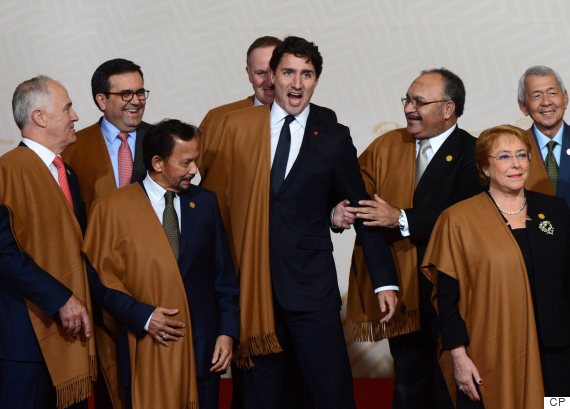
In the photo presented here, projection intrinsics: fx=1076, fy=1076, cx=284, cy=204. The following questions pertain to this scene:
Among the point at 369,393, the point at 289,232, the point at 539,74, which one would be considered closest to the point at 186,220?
the point at 289,232

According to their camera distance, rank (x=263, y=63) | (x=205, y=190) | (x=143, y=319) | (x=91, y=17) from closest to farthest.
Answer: (x=143, y=319), (x=205, y=190), (x=263, y=63), (x=91, y=17)

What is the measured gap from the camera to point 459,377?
10.7 ft

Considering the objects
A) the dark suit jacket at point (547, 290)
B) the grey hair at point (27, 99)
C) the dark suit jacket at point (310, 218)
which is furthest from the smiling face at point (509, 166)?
the grey hair at point (27, 99)

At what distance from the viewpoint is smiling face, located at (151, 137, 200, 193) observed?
3.26m

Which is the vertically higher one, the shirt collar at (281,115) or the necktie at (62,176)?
the shirt collar at (281,115)

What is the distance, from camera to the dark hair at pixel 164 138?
3.27 m

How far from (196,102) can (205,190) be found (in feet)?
6.25

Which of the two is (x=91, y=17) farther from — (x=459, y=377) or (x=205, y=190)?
(x=459, y=377)

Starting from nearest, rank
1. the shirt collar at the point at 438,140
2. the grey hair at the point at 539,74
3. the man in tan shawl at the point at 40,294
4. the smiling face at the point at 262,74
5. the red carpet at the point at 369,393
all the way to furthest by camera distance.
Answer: the man in tan shawl at the point at 40,294
the shirt collar at the point at 438,140
the grey hair at the point at 539,74
the smiling face at the point at 262,74
the red carpet at the point at 369,393

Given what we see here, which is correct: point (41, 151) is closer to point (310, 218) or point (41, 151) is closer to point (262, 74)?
point (310, 218)

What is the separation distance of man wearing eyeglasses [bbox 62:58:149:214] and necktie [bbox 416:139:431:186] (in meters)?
0.97

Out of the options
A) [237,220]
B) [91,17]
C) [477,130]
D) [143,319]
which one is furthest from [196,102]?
[143,319]

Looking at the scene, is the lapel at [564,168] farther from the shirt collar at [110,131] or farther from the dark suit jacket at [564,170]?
the shirt collar at [110,131]

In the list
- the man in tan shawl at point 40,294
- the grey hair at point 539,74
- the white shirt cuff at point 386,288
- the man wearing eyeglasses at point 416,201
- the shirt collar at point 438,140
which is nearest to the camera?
the man in tan shawl at point 40,294
